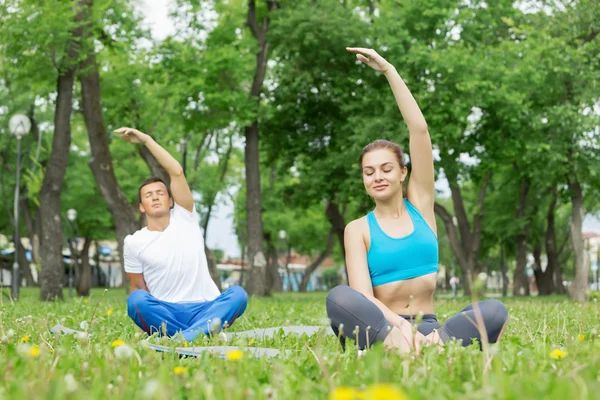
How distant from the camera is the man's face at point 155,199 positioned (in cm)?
655

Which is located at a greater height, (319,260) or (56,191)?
(56,191)

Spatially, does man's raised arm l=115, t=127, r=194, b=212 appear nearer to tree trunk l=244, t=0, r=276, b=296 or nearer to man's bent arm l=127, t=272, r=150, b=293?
man's bent arm l=127, t=272, r=150, b=293

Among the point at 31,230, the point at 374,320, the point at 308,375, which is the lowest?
the point at 308,375

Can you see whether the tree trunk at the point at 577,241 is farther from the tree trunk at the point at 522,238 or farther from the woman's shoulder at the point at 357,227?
the woman's shoulder at the point at 357,227

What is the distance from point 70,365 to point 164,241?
10.5 feet

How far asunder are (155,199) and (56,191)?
1120 cm

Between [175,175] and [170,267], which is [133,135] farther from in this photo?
[170,267]

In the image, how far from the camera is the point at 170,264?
21.2 ft

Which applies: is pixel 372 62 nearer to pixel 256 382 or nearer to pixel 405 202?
pixel 405 202

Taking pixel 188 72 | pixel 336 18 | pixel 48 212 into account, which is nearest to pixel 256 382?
pixel 48 212

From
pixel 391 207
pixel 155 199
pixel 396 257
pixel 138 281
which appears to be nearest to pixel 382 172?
pixel 391 207

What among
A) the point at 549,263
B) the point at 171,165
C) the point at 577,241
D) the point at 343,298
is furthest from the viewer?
the point at 549,263

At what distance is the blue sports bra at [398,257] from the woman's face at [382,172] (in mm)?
264

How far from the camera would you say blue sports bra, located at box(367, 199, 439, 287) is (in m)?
4.78
